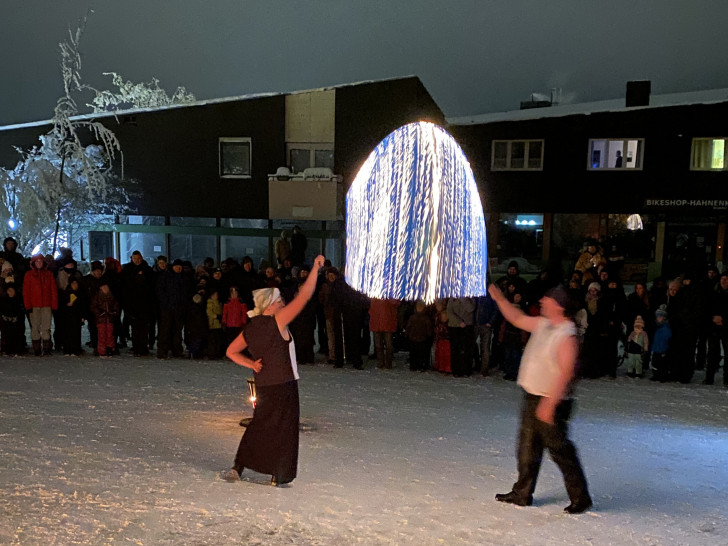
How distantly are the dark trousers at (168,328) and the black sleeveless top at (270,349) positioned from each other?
6402 millimetres

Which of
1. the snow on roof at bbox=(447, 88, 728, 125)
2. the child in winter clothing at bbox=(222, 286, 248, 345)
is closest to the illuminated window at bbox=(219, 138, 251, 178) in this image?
the snow on roof at bbox=(447, 88, 728, 125)

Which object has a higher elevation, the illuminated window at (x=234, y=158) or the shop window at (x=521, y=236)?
the illuminated window at (x=234, y=158)

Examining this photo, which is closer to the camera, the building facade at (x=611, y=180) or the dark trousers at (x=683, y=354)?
the dark trousers at (x=683, y=354)

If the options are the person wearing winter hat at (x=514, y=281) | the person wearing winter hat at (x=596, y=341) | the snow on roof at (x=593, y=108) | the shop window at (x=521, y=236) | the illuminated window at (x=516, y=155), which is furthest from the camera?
the shop window at (x=521, y=236)

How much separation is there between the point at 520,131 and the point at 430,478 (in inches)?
846

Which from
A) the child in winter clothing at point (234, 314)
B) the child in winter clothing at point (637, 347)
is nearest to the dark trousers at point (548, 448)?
the child in winter clothing at point (637, 347)

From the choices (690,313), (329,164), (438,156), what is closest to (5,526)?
(438,156)

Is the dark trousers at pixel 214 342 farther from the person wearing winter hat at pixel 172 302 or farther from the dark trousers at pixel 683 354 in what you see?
the dark trousers at pixel 683 354

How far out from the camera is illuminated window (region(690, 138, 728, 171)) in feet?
76.7

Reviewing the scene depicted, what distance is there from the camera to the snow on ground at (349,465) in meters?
4.71

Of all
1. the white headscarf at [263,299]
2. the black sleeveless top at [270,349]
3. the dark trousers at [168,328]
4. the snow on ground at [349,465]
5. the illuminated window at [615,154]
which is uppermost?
the illuminated window at [615,154]

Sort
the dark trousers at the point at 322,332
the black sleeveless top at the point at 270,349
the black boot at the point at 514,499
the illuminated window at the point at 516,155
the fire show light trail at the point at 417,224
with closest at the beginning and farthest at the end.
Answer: the fire show light trail at the point at 417,224 → the black boot at the point at 514,499 → the black sleeveless top at the point at 270,349 → the dark trousers at the point at 322,332 → the illuminated window at the point at 516,155

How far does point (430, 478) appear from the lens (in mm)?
5898

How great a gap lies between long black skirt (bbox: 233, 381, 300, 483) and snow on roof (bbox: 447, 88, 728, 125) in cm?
2181
